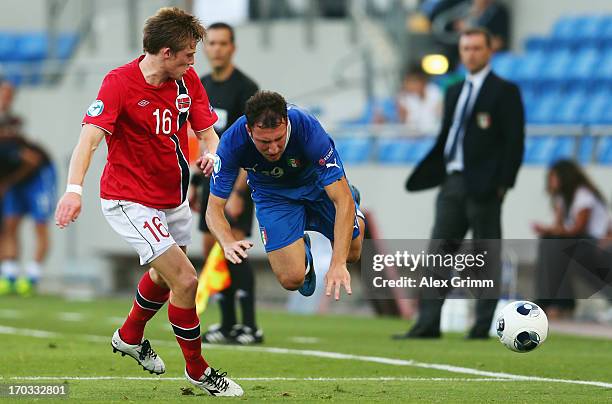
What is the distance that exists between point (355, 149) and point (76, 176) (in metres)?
9.92

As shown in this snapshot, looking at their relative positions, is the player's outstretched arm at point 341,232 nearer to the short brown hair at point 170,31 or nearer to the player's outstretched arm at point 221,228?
the player's outstretched arm at point 221,228

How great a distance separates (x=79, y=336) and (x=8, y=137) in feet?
26.1

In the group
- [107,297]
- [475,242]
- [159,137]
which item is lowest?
[107,297]

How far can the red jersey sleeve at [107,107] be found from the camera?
7.57m

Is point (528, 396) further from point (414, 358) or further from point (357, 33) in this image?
point (357, 33)

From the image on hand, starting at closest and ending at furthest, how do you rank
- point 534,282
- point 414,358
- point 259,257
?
point 414,358 < point 534,282 < point 259,257

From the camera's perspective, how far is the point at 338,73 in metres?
20.4

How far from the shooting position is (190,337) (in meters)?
7.70

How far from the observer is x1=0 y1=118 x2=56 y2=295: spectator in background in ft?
63.2

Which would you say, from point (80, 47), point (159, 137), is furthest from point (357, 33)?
point (159, 137)

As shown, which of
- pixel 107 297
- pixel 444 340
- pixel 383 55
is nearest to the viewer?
pixel 444 340

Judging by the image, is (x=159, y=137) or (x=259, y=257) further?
(x=259, y=257)

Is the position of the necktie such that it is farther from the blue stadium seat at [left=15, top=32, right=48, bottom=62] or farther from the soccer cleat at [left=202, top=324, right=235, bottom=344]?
the blue stadium seat at [left=15, top=32, right=48, bottom=62]

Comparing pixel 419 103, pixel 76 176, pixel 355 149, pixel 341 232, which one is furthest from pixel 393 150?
pixel 76 176
